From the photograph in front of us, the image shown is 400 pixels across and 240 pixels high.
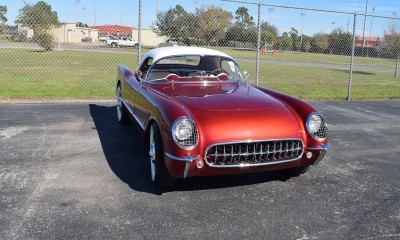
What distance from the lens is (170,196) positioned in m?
3.66

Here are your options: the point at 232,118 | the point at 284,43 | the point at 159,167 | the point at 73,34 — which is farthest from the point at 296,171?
the point at 73,34

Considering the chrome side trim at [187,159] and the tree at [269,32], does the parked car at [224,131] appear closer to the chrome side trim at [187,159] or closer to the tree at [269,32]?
the chrome side trim at [187,159]

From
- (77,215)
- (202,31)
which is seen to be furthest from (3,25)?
(77,215)

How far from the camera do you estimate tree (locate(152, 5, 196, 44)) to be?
1439 centimetres

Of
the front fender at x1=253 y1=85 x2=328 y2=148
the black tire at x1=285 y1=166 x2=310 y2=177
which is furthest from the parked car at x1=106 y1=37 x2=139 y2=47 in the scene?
the black tire at x1=285 y1=166 x2=310 y2=177

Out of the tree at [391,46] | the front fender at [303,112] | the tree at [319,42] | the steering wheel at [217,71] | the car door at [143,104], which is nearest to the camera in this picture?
the front fender at [303,112]

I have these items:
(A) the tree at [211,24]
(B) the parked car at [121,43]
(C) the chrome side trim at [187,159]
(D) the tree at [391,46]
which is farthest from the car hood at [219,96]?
(B) the parked car at [121,43]

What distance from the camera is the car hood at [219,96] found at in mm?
3822

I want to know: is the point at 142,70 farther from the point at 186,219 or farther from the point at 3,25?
the point at 3,25

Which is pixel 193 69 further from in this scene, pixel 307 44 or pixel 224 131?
pixel 307 44

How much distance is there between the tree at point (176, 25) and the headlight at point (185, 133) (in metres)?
10.7

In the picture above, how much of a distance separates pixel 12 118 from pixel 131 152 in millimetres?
2970

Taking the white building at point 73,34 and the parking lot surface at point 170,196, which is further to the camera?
the white building at point 73,34

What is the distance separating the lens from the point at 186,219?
3.20 meters
